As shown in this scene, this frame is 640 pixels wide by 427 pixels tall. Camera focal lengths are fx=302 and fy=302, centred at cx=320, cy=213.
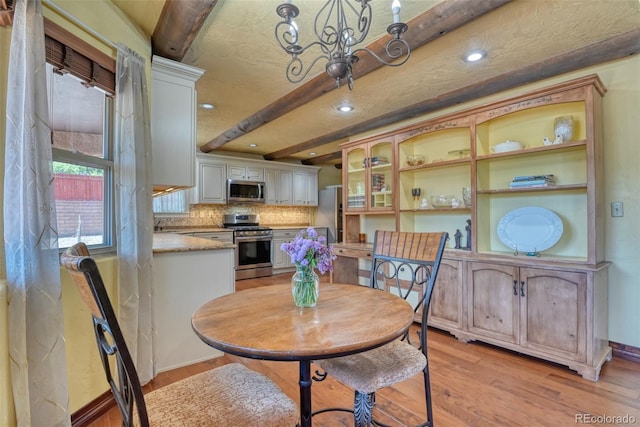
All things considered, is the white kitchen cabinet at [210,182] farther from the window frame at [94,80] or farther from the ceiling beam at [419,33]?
the window frame at [94,80]

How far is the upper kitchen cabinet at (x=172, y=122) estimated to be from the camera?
2363 millimetres

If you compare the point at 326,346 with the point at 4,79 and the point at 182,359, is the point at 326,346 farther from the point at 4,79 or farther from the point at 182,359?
the point at 182,359

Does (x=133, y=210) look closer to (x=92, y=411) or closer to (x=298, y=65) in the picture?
(x=92, y=411)

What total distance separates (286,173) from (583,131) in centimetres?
497

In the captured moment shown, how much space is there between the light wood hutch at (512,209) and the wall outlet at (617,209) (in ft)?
0.37

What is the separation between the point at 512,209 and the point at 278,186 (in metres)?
4.47

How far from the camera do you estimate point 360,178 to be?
430cm

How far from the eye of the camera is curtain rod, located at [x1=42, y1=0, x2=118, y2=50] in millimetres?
1494

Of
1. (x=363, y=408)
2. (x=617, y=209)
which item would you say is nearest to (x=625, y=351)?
(x=617, y=209)

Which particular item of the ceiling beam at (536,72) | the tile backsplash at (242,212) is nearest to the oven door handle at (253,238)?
the tile backsplash at (242,212)

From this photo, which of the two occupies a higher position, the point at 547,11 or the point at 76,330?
the point at 547,11

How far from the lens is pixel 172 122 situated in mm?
2441

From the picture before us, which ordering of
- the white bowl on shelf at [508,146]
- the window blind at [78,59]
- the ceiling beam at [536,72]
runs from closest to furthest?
1. the window blind at [78,59]
2. the ceiling beam at [536,72]
3. the white bowl on shelf at [508,146]

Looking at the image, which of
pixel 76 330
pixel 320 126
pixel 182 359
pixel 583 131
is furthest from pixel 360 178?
pixel 76 330
